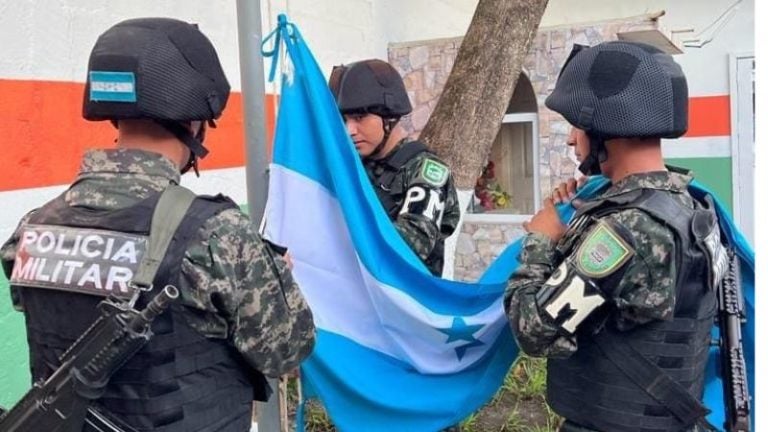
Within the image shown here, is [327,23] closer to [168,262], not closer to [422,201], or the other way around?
[422,201]

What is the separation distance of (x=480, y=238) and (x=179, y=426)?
5.30 metres

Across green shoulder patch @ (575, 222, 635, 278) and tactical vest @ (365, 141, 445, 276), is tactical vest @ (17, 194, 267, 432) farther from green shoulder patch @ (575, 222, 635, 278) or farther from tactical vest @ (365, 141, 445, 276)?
tactical vest @ (365, 141, 445, 276)

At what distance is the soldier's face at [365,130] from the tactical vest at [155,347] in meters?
1.37

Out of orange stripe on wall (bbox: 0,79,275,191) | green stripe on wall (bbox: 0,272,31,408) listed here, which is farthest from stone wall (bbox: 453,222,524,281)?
green stripe on wall (bbox: 0,272,31,408)

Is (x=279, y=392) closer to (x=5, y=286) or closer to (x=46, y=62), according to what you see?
(x=5, y=286)

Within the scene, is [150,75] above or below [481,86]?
below

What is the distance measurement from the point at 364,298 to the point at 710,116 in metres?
5.76

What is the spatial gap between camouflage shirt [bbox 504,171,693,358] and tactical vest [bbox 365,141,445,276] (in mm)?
909

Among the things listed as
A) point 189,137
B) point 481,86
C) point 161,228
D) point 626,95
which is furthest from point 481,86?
point 161,228

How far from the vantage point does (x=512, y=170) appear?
25.1 feet

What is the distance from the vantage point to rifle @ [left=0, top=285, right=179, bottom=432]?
1364 millimetres

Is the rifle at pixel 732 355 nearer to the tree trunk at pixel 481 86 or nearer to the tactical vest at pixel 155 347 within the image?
the tactical vest at pixel 155 347

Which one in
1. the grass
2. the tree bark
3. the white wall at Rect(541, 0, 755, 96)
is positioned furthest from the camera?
the white wall at Rect(541, 0, 755, 96)

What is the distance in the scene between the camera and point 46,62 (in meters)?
2.96
